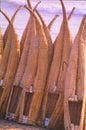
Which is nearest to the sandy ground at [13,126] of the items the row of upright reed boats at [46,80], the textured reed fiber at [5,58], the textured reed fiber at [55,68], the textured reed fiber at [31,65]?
the row of upright reed boats at [46,80]

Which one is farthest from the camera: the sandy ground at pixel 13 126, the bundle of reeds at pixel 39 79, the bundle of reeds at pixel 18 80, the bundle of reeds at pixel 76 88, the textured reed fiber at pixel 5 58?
the textured reed fiber at pixel 5 58

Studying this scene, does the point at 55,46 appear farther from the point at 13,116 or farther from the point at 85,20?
the point at 13,116

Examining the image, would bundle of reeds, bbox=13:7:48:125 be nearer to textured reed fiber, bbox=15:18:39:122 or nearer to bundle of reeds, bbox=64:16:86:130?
textured reed fiber, bbox=15:18:39:122

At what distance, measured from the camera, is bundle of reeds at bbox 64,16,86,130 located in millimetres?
4699

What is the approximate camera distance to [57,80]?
16.7ft

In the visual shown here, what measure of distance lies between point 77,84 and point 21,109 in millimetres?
821

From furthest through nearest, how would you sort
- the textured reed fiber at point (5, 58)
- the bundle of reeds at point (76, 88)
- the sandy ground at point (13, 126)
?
the textured reed fiber at point (5, 58) < the sandy ground at point (13, 126) < the bundle of reeds at point (76, 88)

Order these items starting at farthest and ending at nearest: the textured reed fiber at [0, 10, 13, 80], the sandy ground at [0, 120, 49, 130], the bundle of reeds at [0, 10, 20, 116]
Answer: the textured reed fiber at [0, 10, 13, 80], the bundle of reeds at [0, 10, 20, 116], the sandy ground at [0, 120, 49, 130]

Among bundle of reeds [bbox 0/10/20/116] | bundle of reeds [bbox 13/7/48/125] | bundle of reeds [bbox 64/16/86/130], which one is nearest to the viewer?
bundle of reeds [bbox 64/16/86/130]

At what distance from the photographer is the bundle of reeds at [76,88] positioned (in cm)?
470

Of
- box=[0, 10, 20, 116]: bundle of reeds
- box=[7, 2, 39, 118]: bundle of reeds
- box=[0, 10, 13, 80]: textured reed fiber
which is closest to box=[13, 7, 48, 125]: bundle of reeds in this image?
box=[7, 2, 39, 118]: bundle of reeds

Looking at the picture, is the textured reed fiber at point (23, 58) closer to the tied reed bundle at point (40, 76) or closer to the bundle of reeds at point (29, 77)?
the bundle of reeds at point (29, 77)

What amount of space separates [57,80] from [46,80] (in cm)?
18

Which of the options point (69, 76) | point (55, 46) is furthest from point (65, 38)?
point (69, 76)
